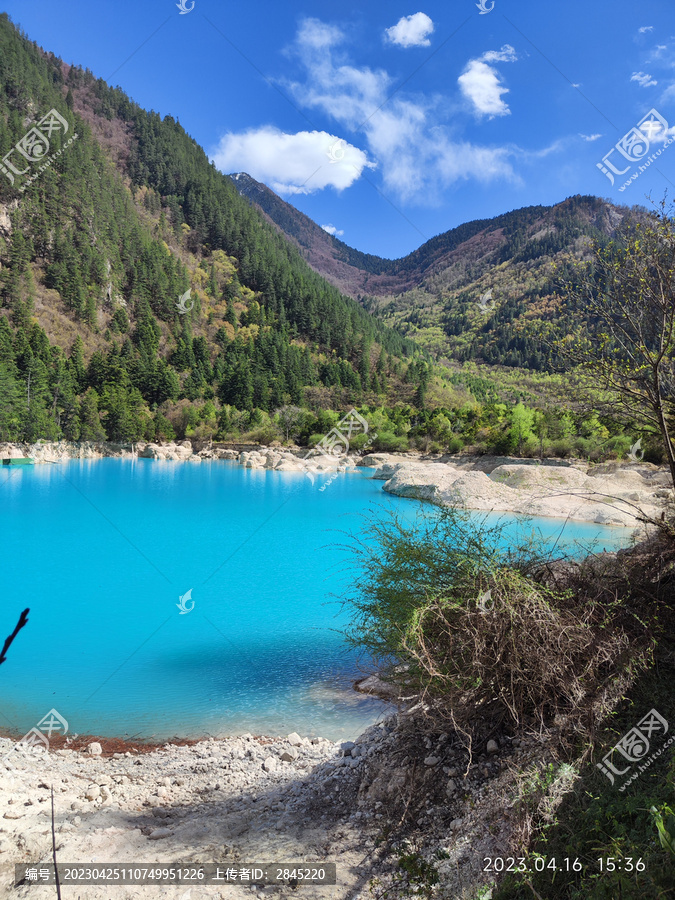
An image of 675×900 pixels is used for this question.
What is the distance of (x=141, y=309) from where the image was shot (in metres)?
82.4

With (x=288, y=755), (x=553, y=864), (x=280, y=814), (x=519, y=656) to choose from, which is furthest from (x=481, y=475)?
(x=553, y=864)

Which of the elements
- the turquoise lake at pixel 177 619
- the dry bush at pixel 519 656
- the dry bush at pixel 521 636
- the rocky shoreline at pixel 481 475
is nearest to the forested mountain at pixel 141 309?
the rocky shoreline at pixel 481 475

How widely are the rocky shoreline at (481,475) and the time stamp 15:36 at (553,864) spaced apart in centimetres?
209

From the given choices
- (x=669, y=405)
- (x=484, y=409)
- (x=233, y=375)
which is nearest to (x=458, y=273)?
(x=233, y=375)

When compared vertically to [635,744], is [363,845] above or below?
below

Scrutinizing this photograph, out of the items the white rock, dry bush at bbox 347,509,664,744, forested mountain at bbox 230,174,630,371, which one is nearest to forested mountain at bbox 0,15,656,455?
forested mountain at bbox 230,174,630,371

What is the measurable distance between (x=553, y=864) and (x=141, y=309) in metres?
90.4

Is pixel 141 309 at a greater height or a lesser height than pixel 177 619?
greater

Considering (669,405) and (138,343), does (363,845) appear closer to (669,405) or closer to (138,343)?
(669,405)

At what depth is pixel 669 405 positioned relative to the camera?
4457 mm

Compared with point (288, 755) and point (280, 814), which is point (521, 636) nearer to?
point (280, 814)

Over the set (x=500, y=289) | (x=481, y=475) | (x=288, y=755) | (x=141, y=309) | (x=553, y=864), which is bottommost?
(x=288, y=755)

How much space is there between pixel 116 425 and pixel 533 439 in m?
44.9

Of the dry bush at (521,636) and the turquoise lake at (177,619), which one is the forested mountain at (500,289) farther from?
the dry bush at (521,636)
